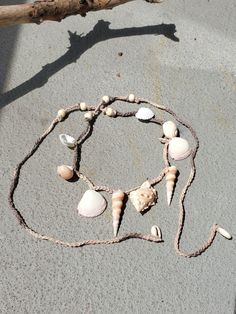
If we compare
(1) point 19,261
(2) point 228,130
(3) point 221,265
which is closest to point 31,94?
(1) point 19,261

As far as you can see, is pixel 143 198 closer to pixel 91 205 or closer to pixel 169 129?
pixel 91 205

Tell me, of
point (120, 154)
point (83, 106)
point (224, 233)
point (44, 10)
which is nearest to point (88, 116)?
point (83, 106)

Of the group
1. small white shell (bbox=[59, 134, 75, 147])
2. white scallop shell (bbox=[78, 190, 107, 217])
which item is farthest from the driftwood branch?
white scallop shell (bbox=[78, 190, 107, 217])

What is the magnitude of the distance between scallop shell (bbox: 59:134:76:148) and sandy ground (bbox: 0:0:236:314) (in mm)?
29

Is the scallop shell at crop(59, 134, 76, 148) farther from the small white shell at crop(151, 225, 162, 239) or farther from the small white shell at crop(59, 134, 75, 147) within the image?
the small white shell at crop(151, 225, 162, 239)

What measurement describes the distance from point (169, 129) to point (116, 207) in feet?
1.38

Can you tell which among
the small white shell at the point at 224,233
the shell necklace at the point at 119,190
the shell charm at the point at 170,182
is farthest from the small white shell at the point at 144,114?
the small white shell at the point at 224,233

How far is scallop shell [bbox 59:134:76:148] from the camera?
1874 mm

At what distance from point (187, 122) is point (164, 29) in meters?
0.55

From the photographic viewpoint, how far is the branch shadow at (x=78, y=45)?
2.03 metres

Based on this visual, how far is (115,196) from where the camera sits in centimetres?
178

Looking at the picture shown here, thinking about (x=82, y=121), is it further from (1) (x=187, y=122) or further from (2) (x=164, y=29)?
(2) (x=164, y=29)

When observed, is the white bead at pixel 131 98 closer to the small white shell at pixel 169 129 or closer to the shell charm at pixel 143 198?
the small white shell at pixel 169 129

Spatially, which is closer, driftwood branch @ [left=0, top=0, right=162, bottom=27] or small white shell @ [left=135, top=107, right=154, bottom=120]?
driftwood branch @ [left=0, top=0, right=162, bottom=27]
